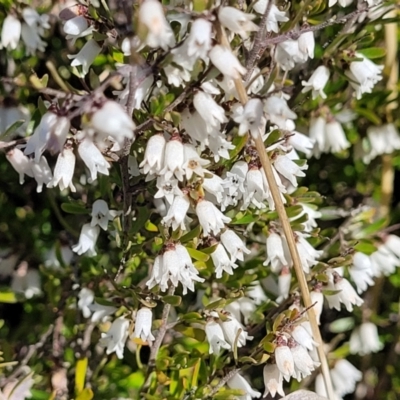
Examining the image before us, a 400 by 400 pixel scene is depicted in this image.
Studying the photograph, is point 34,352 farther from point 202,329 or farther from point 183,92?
point 183,92

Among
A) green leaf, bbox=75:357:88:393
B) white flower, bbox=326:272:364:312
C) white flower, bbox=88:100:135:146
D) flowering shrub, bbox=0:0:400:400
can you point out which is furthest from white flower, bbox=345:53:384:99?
green leaf, bbox=75:357:88:393

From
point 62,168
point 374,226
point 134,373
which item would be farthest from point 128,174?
point 374,226

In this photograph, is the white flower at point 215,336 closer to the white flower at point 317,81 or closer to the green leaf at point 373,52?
the white flower at point 317,81

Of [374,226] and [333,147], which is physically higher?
[333,147]

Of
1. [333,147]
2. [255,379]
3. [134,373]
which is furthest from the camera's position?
[255,379]

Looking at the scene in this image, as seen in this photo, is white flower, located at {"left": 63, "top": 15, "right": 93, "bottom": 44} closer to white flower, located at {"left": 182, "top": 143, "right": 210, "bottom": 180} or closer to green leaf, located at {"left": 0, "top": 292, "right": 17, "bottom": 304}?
white flower, located at {"left": 182, "top": 143, "right": 210, "bottom": 180}

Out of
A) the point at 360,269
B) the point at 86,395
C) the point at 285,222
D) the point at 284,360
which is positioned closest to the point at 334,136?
the point at 360,269
